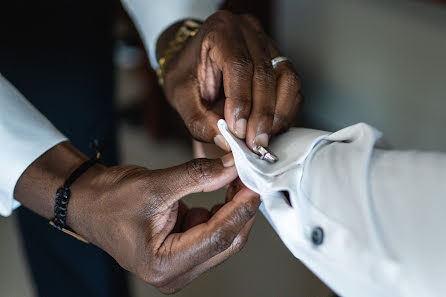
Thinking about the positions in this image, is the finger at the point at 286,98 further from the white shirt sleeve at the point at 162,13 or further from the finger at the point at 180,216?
the white shirt sleeve at the point at 162,13

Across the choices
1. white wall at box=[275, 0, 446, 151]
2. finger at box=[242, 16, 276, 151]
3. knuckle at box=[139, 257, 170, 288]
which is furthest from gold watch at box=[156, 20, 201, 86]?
white wall at box=[275, 0, 446, 151]

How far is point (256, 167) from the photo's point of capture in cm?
45

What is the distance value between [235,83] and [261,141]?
0.08m

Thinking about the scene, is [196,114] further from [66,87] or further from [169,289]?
[66,87]

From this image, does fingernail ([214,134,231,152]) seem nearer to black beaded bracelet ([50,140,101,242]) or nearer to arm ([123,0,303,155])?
arm ([123,0,303,155])

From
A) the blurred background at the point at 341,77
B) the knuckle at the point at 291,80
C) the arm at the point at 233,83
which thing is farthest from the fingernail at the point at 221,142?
the blurred background at the point at 341,77

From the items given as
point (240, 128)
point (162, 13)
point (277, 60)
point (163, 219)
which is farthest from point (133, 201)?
point (162, 13)

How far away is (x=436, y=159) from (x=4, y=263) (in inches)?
44.4

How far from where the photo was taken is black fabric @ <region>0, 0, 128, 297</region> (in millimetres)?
766

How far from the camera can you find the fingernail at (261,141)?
1.63 feet

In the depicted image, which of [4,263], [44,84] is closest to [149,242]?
[44,84]

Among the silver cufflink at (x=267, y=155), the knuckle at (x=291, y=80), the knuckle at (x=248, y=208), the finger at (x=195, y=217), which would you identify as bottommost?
the finger at (x=195, y=217)

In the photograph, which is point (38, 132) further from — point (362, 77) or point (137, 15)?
point (362, 77)

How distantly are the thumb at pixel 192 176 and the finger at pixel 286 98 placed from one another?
0.35ft
